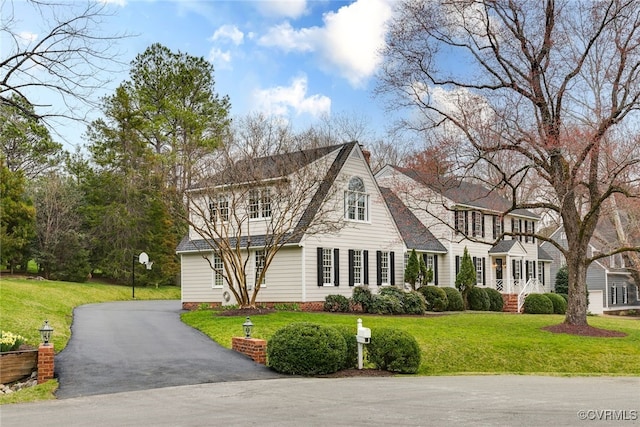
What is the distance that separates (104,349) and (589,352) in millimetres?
13094

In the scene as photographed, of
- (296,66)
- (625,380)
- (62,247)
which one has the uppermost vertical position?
(296,66)

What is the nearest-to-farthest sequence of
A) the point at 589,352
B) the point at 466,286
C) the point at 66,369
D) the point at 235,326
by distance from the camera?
the point at 66,369 < the point at 589,352 < the point at 235,326 < the point at 466,286

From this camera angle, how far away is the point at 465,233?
34250 mm

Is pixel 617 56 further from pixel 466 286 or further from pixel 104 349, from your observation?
pixel 104 349

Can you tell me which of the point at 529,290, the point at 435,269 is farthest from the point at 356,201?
the point at 529,290

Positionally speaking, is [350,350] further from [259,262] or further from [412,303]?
[259,262]

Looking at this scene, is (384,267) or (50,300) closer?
(50,300)

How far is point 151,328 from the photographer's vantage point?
22.0 metres

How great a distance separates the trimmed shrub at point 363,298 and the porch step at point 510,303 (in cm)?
1268

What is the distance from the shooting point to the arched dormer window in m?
29.3

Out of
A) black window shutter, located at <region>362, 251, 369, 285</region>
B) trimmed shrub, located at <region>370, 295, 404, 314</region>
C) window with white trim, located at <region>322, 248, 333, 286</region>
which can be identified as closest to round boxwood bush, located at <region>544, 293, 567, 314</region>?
black window shutter, located at <region>362, 251, 369, 285</region>

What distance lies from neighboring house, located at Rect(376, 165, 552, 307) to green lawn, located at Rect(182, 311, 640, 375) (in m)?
10.3

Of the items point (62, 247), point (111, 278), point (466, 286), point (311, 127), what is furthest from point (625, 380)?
point (111, 278)

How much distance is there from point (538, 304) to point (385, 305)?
11852 millimetres
